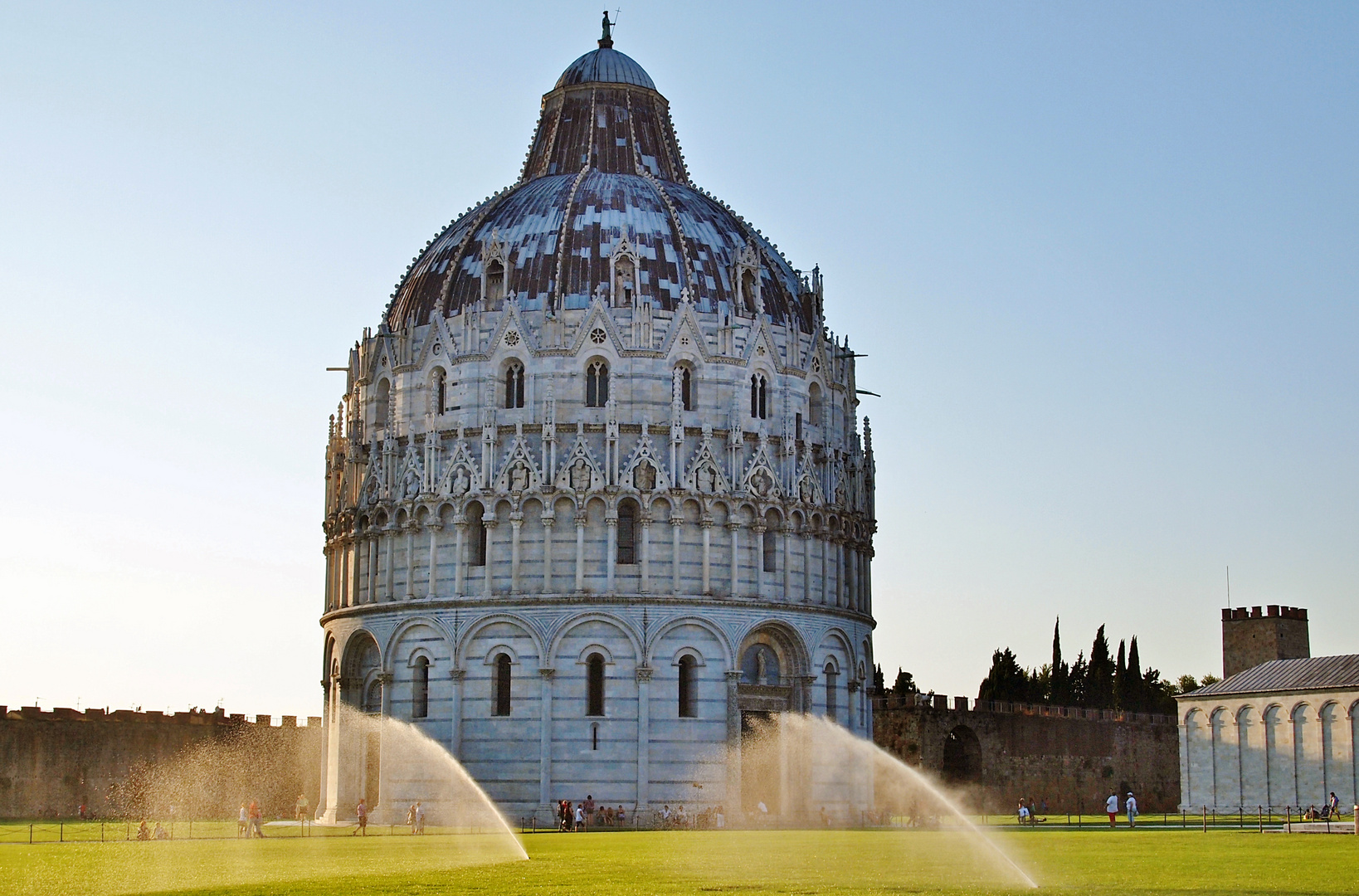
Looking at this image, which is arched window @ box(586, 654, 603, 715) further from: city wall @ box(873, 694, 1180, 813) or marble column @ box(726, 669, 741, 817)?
city wall @ box(873, 694, 1180, 813)

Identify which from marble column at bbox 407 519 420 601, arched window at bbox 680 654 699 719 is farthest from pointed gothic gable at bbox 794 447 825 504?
marble column at bbox 407 519 420 601

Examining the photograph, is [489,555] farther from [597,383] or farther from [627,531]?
[597,383]

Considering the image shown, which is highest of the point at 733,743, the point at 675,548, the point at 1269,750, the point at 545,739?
the point at 675,548

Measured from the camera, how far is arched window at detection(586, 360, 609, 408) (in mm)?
70562

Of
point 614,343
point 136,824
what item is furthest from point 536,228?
point 136,824

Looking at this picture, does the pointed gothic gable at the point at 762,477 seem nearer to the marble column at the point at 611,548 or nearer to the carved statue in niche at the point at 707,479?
the carved statue in niche at the point at 707,479

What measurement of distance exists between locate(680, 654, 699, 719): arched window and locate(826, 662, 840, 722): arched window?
19.9 ft

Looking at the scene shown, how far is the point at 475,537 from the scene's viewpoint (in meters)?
70.4

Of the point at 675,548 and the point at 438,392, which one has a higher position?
the point at 438,392

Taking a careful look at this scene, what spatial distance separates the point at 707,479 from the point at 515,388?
7.71 m

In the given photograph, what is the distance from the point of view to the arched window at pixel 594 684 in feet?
225

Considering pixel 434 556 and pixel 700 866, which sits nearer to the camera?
pixel 700 866

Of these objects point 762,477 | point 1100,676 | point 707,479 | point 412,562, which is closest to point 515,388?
point 412,562

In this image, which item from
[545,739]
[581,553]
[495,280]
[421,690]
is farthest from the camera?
[495,280]
